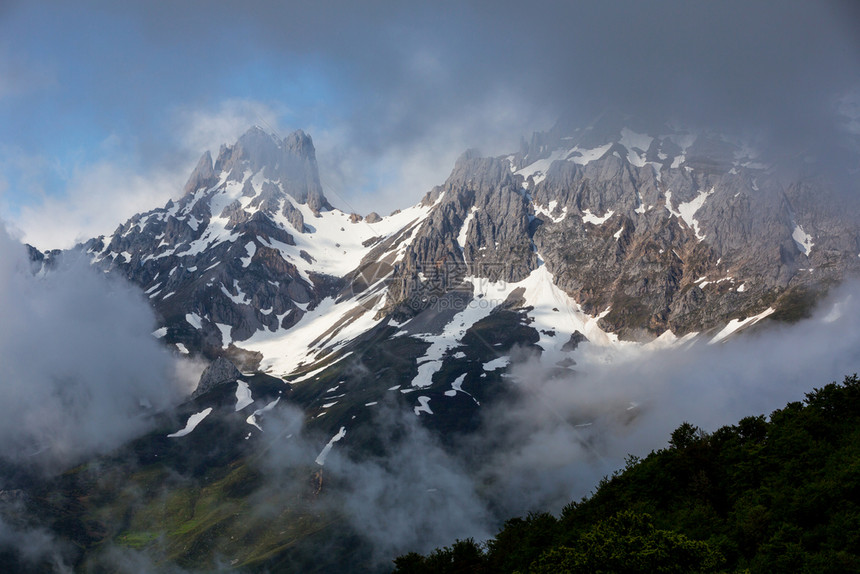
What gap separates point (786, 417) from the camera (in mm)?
108375

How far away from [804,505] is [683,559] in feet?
80.6

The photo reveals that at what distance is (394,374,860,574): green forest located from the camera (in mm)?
63344

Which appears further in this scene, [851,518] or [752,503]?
[752,503]

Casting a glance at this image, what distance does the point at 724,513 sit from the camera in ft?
314

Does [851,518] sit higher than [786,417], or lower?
lower

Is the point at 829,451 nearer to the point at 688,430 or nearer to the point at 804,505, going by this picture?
the point at 804,505

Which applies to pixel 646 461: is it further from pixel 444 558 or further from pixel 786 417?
pixel 444 558

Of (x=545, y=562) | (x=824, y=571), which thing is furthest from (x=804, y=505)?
(x=545, y=562)

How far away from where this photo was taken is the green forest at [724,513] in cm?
6334

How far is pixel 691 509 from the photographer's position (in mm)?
92688

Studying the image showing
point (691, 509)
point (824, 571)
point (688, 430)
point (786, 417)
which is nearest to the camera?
point (824, 571)

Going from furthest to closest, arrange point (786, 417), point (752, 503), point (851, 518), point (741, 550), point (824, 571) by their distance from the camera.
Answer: point (786, 417) → point (752, 503) → point (741, 550) → point (851, 518) → point (824, 571)

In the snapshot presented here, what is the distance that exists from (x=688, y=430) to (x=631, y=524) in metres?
60.6

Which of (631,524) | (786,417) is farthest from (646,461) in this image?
(631,524)
